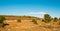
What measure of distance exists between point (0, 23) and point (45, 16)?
113ft

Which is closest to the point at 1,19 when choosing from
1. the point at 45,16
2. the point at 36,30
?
the point at 36,30

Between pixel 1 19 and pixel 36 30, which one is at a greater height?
pixel 1 19

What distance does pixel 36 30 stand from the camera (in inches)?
1506

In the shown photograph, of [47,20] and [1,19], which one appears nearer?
[1,19]

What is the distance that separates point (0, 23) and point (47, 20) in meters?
36.4

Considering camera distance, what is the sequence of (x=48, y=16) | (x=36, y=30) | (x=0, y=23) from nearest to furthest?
(x=36, y=30)
(x=0, y=23)
(x=48, y=16)

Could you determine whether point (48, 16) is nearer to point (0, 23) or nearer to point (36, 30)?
point (0, 23)

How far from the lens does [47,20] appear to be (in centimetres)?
7888

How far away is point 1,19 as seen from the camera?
49.9 meters

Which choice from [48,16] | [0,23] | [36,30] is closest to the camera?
[36,30]

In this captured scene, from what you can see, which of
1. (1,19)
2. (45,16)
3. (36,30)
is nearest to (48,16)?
(45,16)

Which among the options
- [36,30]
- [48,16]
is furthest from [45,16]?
[36,30]

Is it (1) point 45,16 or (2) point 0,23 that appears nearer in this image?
(2) point 0,23

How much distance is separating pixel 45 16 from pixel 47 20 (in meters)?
3.04
